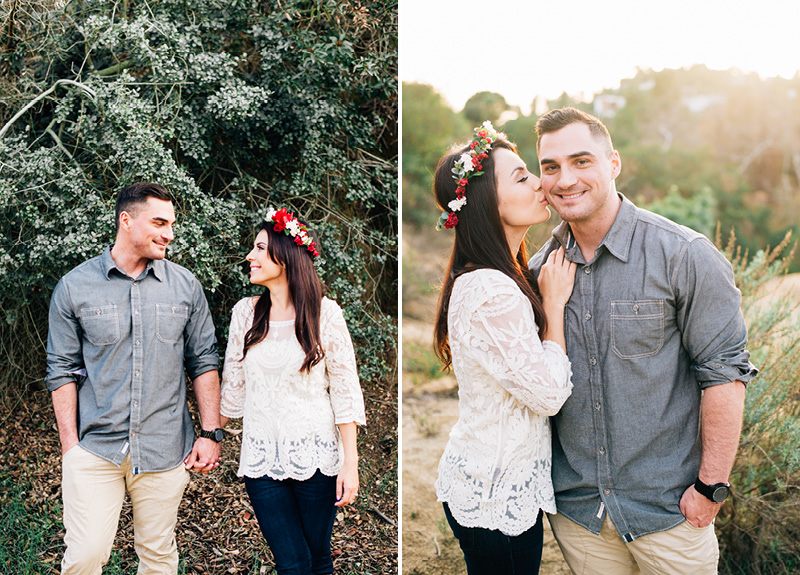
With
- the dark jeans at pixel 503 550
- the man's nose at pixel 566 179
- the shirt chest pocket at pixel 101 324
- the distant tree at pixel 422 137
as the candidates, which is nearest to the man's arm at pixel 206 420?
the shirt chest pocket at pixel 101 324

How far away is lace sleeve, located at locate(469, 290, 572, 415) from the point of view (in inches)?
76.5

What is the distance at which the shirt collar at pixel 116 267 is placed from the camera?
2.79 metres

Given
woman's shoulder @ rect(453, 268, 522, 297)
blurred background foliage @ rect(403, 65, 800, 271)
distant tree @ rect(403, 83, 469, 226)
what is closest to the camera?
woman's shoulder @ rect(453, 268, 522, 297)

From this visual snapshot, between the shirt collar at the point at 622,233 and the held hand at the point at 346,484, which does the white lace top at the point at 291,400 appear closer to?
the held hand at the point at 346,484

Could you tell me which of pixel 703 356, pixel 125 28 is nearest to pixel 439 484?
pixel 703 356

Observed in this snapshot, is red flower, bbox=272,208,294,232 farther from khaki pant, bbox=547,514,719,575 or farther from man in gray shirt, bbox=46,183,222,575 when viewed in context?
khaki pant, bbox=547,514,719,575

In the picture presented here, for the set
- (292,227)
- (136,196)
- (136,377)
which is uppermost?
(136,196)

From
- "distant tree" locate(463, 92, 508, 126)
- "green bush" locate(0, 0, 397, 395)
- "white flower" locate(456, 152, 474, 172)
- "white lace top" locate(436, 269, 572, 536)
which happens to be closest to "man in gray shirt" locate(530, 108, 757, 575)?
"white lace top" locate(436, 269, 572, 536)

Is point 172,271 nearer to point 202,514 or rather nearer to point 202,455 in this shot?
point 202,455

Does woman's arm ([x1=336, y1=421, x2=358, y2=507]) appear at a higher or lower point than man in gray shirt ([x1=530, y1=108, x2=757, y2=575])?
lower

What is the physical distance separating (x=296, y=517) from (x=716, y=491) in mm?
1673

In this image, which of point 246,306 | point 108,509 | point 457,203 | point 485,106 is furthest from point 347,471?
point 485,106

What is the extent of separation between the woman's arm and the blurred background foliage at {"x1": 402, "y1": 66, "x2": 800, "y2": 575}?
742mm

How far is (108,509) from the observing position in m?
2.76
